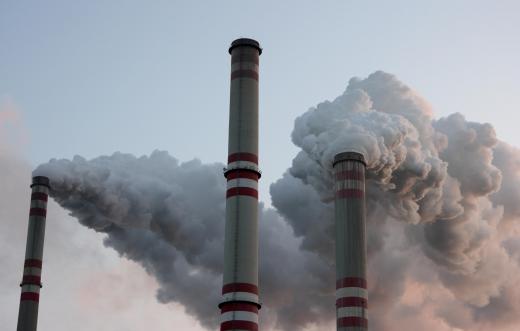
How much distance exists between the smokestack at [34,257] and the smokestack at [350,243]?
→ 23807 millimetres

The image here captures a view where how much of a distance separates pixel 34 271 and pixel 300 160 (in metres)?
22.4

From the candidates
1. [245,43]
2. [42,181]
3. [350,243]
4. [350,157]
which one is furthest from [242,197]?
[42,181]

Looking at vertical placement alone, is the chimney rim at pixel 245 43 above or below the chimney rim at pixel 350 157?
above

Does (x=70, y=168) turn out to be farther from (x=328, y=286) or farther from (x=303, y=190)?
(x=328, y=286)

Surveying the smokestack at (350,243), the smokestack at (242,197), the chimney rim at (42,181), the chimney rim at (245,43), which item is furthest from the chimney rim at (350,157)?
the chimney rim at (42,181)

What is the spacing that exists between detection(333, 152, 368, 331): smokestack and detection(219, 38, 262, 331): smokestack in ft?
21.3

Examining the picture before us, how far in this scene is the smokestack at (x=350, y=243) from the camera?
161 feet

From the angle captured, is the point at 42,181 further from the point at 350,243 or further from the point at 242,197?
the point at 350,243

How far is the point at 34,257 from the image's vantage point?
201ft

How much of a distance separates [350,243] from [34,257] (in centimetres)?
2581

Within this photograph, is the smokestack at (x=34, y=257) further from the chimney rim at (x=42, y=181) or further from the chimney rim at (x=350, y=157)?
the chimney rim at (x=350, y=157)

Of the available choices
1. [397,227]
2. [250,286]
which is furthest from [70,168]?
[397,227]

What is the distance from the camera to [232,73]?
50.5 m

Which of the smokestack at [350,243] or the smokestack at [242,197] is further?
the smokestack at [350,243]
